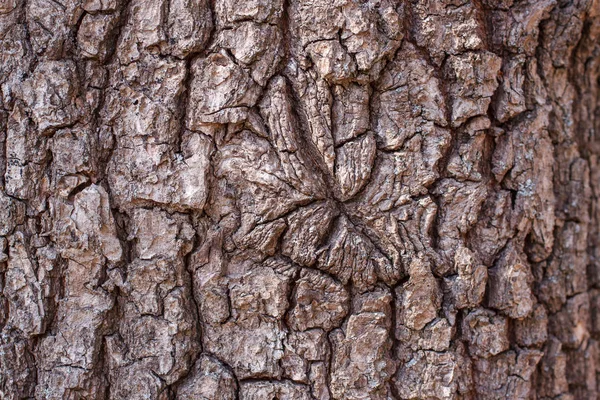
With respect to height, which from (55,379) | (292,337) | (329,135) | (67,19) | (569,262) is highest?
(67,19)

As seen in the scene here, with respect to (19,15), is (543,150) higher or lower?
lower

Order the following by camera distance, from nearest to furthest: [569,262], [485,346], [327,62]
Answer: [327,62]
[485,346]
[569,262]

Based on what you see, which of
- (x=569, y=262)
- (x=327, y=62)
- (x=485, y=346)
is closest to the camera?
(x=327, y=62)

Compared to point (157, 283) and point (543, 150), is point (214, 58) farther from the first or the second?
point (543, 150)

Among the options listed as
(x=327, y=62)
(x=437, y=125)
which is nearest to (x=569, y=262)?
(x=437, y=125)

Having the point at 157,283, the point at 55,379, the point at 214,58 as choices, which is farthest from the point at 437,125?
the point at 55,379

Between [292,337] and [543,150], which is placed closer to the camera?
[292,337]
